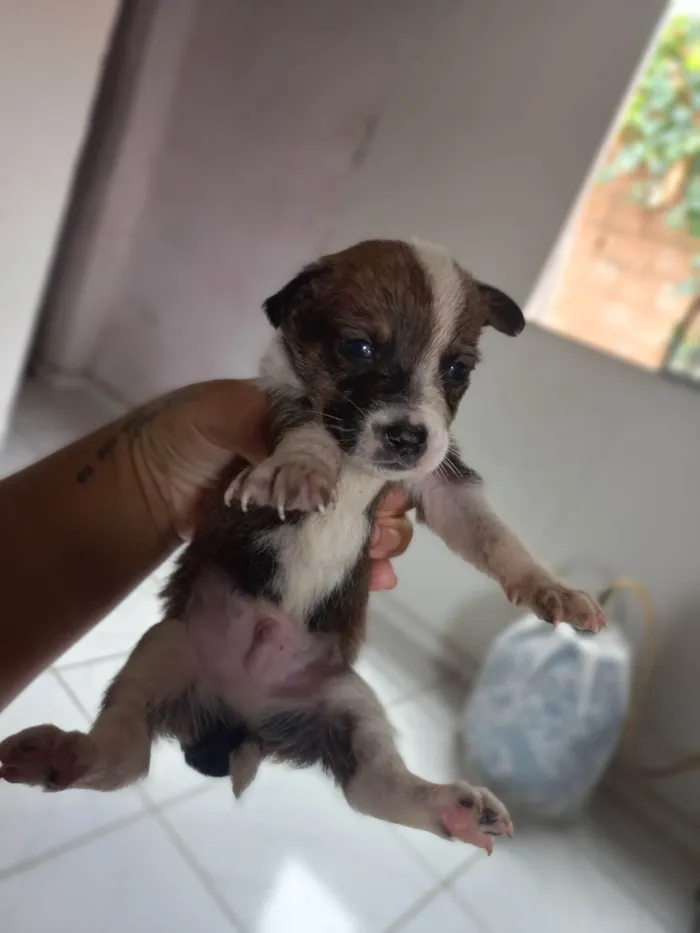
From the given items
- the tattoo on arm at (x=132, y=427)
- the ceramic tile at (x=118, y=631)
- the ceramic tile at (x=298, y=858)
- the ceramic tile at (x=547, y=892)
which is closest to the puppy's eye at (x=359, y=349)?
the tattoo on arm at (x=132, y=427)

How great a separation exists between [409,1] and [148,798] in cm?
329

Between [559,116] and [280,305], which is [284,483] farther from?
[559,116]

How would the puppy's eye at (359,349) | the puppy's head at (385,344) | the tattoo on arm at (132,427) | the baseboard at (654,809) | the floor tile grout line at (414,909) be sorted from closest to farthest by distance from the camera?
the puppy's head at (385,344) → the puppy's eye at (359,349) → the tattoo on arm at (132,427) → the floor tile grout line at (414,909) → the baseboard at (654,809)

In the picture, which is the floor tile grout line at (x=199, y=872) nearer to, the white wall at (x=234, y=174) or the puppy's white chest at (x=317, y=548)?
the puppy's white chest at (x=317, y=548)

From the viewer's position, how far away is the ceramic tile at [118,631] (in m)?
2.28

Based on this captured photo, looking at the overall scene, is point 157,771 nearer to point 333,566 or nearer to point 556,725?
point 333,566

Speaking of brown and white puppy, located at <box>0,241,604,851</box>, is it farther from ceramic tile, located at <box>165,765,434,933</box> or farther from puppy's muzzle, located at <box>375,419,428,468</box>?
ceramic tile, located at <box>165,765,434,933</box>

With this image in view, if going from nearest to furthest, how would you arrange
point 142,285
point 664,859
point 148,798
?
point 148,798, point 664,859, point 142,285

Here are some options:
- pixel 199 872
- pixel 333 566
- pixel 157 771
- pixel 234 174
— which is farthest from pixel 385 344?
pixel 234 174

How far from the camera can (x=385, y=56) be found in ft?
10.7

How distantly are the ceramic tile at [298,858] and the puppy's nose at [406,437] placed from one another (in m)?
1.18

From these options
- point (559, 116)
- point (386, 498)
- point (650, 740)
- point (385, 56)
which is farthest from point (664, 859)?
point (385, 56)

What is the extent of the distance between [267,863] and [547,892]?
90 cm

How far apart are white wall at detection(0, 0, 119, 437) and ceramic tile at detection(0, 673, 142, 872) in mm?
1360
